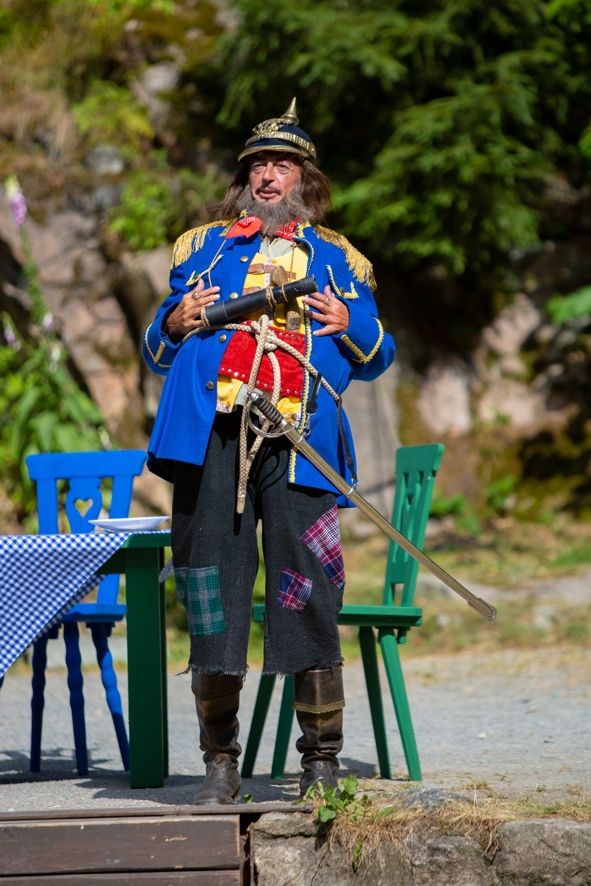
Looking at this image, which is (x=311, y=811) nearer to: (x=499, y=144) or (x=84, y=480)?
(x=84, y=480)

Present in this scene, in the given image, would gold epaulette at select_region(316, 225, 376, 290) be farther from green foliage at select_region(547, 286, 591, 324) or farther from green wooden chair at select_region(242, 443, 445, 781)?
green foliage at select_region(547, 286, 591, 324)

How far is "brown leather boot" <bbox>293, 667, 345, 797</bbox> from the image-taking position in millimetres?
3230

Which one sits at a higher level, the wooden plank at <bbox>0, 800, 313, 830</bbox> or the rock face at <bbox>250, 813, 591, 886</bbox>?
the wooden plank at <bbox>0, 800, 313, 830</bbox>

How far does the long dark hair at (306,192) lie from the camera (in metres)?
3.46

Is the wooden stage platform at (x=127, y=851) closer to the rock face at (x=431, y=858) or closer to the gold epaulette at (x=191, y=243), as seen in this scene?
the rock face at (x=431, y=858)

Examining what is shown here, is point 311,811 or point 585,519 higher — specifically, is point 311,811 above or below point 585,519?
below

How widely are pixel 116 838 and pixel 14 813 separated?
0.27m

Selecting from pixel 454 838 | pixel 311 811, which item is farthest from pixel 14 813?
pixel 454 838

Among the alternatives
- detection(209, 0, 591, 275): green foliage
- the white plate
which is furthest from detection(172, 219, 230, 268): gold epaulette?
detection(209, 0, 591, 275): green foliage

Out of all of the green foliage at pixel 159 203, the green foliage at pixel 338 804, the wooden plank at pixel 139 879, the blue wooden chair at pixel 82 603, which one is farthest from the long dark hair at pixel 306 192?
the green foliage at pixel 159 203

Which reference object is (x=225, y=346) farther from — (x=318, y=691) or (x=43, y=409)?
(x=43, y=409)

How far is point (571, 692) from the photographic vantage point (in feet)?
18.5

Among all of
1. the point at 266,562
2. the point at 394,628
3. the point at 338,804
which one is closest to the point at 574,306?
the point at 394,628

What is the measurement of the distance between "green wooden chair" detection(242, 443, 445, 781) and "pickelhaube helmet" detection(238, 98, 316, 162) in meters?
1.18
